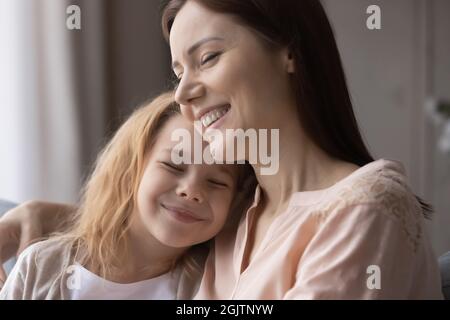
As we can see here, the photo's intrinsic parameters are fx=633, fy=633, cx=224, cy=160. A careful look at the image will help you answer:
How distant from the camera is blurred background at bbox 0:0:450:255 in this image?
2273 mm

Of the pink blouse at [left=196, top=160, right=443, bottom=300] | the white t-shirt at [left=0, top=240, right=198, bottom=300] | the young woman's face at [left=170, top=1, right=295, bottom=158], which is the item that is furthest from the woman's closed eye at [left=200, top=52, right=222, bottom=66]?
the white t-shirt at [left=0, top=240, right=198, bottom=300]

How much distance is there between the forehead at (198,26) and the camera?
37.4 inches

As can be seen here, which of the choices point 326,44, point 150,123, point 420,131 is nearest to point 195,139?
point 150,123

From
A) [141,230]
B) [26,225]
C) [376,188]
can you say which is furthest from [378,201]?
[26,225]

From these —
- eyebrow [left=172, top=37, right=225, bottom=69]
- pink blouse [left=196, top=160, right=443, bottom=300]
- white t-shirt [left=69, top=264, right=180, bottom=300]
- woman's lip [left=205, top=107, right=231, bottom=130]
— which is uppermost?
eyebrow [left=172, top=37, right=225, bottom=69]

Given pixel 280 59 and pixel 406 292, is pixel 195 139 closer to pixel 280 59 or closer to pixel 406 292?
pixel 280 59

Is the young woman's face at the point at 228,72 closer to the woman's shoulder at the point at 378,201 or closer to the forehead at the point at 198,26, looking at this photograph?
the forehead at the point at 198,26

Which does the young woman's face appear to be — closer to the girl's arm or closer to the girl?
the girl

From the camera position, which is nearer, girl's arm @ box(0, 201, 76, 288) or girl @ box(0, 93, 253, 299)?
girl @ box(0, 93, 253, 299)

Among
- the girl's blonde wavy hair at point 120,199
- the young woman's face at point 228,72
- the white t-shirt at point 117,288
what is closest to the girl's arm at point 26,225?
the girl's blonde wavy hair at point 120,199

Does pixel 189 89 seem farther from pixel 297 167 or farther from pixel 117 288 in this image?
pixel 117 288

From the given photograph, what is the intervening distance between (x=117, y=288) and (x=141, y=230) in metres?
0.11

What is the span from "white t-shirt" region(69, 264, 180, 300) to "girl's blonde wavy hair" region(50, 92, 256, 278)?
0.02 m
